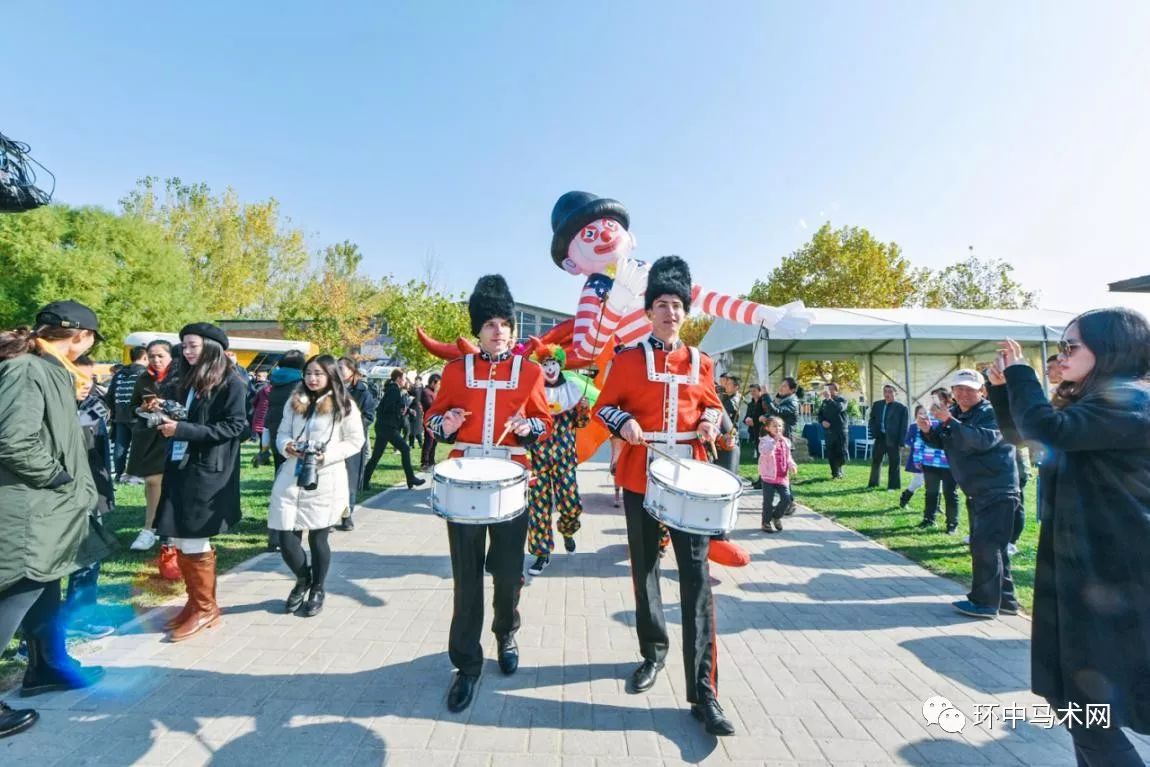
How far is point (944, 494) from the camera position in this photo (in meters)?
7.05

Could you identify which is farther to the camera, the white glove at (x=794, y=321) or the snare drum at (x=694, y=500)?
the white glove at (x=794, y=321)

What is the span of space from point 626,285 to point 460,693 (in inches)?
193

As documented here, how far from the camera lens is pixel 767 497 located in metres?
7.01

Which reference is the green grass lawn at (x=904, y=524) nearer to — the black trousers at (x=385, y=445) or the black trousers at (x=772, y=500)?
the black trousers at (x=772, y=500)

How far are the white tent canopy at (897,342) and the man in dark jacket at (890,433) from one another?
2.19 m

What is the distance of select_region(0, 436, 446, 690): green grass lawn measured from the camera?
3.94 metres

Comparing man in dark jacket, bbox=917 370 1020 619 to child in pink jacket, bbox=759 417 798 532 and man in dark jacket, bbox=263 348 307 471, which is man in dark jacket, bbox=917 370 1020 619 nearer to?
child in pink jacket, bbox=759 417 798 532

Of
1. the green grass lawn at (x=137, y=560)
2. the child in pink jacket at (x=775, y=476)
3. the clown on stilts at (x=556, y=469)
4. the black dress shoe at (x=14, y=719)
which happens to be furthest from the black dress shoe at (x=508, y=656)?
the child in pink jacket at (x=775, y=476)

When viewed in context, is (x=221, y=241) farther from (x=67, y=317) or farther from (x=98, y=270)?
(x=67, y=317)

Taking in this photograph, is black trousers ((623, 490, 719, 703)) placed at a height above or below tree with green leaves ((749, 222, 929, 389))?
below

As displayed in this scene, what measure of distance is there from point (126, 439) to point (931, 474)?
40.6 ft

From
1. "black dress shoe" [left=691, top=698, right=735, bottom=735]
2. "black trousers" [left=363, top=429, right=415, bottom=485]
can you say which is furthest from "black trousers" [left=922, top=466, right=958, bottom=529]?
"black trousers" [left=363, top=429, right=415, bottom=485]

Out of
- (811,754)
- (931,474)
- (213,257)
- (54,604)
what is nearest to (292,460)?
(54,604)

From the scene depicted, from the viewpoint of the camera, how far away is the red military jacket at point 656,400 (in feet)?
9.97
